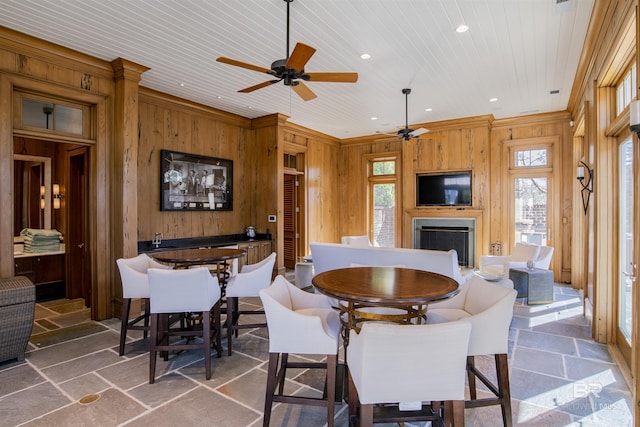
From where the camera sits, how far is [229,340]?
3.18 meters

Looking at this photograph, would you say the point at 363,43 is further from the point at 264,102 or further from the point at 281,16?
the point at 264,102

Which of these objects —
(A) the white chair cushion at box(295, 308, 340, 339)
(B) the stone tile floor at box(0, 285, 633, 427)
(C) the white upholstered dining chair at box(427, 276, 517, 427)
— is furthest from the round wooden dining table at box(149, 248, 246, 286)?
(C) the white upholstered dining chair at box(427, 276, 517, 427)

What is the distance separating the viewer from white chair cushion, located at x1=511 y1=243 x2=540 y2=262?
5.49 metres

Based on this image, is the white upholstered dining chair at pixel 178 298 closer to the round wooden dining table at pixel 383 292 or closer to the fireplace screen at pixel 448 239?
the round wooden dining table at pixel 383 292

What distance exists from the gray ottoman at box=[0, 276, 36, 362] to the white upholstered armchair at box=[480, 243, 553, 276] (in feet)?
17.9

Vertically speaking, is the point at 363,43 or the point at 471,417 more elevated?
the point at 363,43

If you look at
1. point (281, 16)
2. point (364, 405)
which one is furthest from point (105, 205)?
point (364, 405)

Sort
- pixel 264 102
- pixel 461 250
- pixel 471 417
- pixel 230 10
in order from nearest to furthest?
pixel 471 417, pixel 230 10, pixel 264 102, pixel 461 250

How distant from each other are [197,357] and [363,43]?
3614 mm

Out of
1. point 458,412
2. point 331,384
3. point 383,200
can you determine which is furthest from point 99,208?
point 383,200

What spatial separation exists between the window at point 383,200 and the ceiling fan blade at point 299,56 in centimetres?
551

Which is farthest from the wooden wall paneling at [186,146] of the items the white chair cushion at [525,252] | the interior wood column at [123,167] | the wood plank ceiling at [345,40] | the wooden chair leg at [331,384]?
the white chair cushion at [525,252]

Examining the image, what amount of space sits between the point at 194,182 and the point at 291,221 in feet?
8.61

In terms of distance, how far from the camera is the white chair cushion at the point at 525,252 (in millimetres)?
5494
